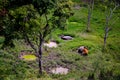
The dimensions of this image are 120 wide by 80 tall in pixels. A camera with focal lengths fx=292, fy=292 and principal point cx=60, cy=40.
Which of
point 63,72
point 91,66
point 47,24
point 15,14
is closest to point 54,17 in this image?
point 47,24

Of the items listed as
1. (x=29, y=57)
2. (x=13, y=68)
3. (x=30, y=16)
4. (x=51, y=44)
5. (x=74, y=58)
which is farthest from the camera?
(x=51, y=44)

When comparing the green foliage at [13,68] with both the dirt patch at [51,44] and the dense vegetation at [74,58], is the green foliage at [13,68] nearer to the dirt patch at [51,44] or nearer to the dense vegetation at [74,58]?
the dense vegetation at [74,58]

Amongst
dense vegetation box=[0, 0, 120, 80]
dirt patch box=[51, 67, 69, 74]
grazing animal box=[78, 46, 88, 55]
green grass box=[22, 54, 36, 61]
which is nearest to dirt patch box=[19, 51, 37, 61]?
green grass box=[22, 54, 36, 61]

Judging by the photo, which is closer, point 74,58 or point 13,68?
point 13,68

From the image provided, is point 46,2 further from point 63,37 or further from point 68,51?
point 63,37

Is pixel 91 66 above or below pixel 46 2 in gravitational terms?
below

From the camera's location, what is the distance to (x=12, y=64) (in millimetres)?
29828

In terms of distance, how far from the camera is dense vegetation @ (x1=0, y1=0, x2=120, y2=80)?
26.9 m

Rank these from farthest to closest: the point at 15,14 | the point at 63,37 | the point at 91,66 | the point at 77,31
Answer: the point at 77,31 → the point at 63,37 → the point at 91,66 → the point at 15,14

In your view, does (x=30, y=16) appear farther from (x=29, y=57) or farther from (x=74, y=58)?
(x=74, y=58)

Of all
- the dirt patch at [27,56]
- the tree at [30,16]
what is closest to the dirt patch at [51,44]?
the dirt patch at [27,56]

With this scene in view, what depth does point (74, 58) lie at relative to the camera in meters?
33.4

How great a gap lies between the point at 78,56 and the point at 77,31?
29.0 ft

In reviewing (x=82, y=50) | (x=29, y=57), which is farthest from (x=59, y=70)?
(x=82, y=50)
